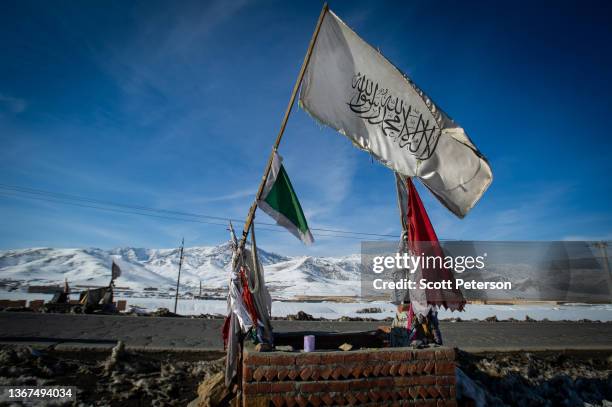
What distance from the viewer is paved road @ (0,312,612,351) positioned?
925 centimetres

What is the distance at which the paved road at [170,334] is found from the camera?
30.3 ft

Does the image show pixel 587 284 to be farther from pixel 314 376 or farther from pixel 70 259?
pixel 70 259

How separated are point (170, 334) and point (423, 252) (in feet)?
31.2

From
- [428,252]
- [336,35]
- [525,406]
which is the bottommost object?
[525,406]

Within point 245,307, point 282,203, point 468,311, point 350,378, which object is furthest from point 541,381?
point 468,311

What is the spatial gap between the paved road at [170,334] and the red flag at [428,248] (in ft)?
22.3

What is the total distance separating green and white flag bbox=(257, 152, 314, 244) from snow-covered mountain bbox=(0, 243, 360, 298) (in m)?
50.9

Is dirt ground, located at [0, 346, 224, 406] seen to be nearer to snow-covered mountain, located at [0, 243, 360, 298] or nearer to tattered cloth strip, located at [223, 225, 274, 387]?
tattered cloth strip, located at [223, 225, 274, 387]

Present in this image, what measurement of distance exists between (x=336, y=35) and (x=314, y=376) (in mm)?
3750

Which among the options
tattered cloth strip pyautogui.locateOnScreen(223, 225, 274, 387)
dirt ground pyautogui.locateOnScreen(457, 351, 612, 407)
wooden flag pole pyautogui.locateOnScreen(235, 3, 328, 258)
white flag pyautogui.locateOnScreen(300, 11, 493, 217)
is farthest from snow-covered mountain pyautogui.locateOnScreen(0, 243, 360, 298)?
white flag pyautogui.locateOnScreen(300, 11, 493, 217)

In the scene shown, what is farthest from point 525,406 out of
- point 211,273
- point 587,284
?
point 211,273

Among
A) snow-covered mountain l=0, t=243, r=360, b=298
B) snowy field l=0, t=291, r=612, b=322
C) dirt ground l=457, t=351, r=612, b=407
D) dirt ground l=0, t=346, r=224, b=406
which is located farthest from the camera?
snow-covered mountain l=0, t=243, r=360, b=298

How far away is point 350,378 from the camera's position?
3.33 metres

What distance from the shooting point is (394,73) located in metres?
3.88
